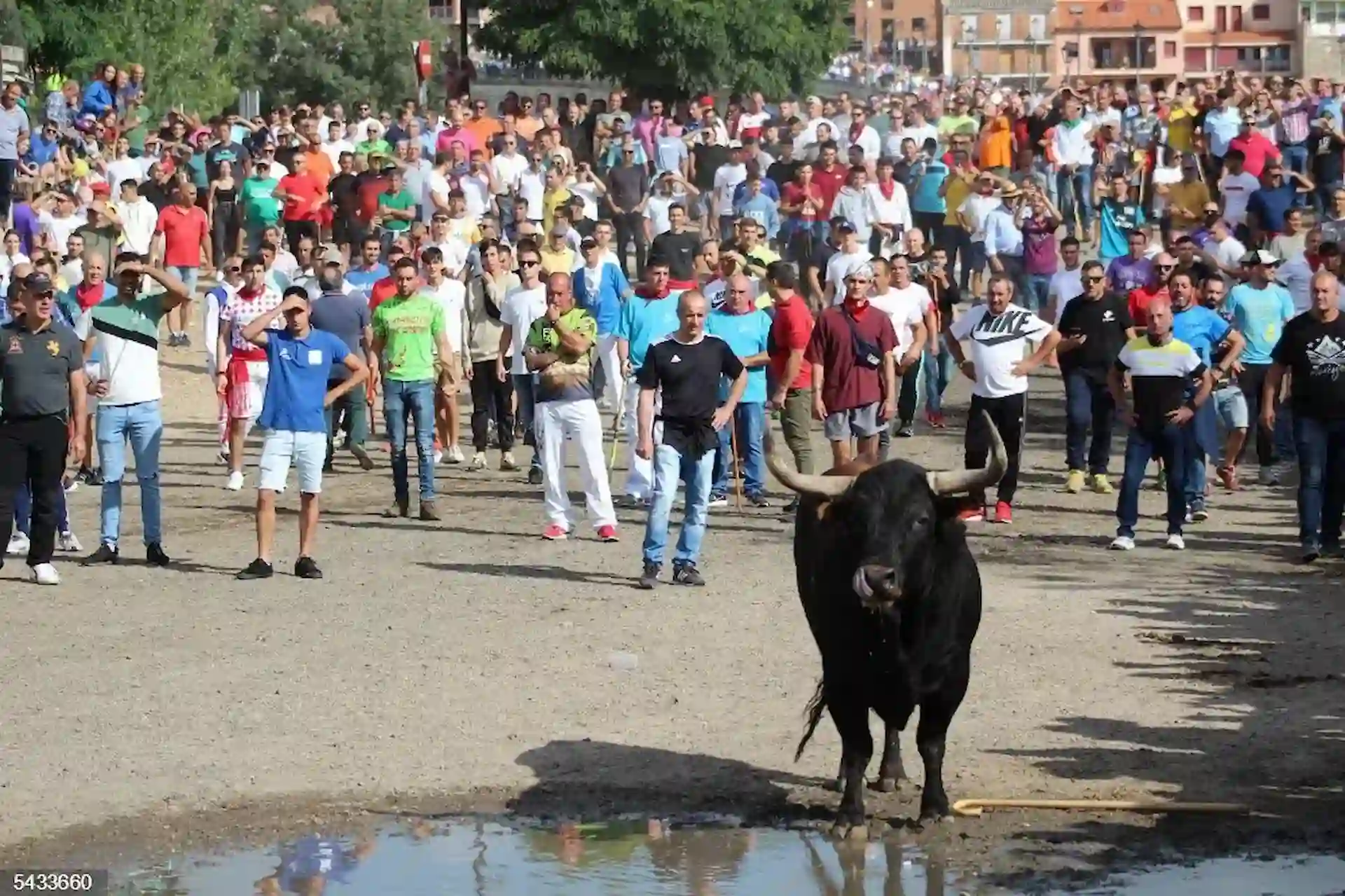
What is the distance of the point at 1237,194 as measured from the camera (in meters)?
28.7

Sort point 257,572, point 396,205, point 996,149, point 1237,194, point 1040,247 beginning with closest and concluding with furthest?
point 257,572 < point 1040,247 < point 396,205 < point 1237,194 < point 996,149

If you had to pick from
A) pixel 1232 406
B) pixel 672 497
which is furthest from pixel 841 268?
pixel 672 497

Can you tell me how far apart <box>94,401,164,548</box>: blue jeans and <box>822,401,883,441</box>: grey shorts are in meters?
4.53

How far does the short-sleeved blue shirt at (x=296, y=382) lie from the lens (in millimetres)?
15641

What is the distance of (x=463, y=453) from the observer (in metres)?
22.1

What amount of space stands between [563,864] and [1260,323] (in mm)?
12034

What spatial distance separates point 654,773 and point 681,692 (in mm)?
1604

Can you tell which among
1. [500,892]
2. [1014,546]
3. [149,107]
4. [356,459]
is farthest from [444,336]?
[149,107]

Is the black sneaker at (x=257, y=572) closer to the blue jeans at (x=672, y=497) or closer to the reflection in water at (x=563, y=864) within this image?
the blue jeans at (x=672, y=497)

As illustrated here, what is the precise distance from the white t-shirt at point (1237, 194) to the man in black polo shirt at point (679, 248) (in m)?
7.22

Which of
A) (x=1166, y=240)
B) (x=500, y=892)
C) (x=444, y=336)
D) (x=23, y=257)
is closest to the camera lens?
(x=500, y=892)

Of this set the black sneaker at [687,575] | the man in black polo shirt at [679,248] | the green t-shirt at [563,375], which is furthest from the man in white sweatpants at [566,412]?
the man in black polo shirt at [679,248]

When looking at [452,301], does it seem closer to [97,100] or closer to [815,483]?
[815,483]

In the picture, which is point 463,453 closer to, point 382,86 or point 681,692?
point 681,692
